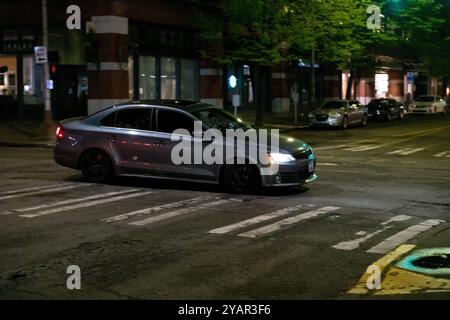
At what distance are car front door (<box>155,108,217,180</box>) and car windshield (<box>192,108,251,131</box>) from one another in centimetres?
25

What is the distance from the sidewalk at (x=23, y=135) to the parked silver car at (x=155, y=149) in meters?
10.3

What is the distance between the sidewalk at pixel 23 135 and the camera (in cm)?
2295

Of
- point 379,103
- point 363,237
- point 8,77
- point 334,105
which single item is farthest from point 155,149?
point 379,103

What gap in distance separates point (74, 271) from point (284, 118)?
33.8 m

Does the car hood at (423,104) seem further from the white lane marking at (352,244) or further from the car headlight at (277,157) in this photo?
the white lane marking at (352,244)

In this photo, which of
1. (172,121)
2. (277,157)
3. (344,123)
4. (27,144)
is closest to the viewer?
(277,157)

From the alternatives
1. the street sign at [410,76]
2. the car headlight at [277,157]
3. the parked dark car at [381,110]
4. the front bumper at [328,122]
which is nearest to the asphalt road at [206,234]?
the car headlight at [277,157]

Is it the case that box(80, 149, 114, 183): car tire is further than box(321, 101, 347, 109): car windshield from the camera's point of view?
No

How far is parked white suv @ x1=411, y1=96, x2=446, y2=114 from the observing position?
48531mm

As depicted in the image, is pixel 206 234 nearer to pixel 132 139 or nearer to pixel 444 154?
pixel 132 139

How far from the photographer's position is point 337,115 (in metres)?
32.5

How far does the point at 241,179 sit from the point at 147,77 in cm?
2214

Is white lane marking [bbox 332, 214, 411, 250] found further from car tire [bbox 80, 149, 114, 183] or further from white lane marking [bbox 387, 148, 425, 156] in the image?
white lane marking [bbox 387, 148, 425, 156]

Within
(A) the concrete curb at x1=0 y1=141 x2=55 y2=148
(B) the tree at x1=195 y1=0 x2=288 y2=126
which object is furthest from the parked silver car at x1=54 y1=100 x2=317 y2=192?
(B) the tree at x1=195 y1=0 x2=288 y2=126
